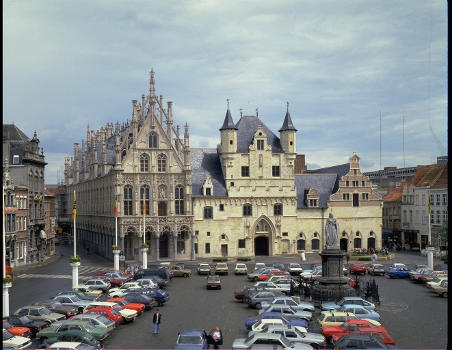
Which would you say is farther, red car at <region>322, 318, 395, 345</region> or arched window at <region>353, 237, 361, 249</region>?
arched window at <region>353, 237, 361, 249</region>

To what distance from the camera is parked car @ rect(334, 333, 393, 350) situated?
81.6 ft

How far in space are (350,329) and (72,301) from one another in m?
19.6

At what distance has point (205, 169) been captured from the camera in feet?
271

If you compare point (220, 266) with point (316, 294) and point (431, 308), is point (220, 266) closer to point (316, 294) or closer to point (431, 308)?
point (316, 294)

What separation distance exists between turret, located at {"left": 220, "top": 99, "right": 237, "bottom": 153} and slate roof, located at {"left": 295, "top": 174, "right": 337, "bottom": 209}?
13222 mm

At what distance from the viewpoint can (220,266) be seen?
6106 cm

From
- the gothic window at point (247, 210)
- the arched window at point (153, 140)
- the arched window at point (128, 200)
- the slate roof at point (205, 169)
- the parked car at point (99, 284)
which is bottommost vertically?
the parked car at point (99, 284)

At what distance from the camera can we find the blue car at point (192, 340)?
25.7 meters

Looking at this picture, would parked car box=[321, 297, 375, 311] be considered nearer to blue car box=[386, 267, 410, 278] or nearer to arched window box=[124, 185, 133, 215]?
blue car box=[386, 267, 410, 278]

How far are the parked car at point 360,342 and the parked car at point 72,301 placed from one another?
19.0m

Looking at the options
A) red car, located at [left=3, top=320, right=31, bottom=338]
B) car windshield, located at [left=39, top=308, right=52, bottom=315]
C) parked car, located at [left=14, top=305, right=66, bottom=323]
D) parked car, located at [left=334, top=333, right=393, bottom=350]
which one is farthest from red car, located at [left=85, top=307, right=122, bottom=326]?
parked car, located at [left=334, top=333, right=393, bottom=350]

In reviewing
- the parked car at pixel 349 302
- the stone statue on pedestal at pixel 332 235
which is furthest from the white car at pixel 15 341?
the stone statue on pedestal at pixel 332 235

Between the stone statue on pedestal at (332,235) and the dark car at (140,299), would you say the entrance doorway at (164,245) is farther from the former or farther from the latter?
the stone statue on pedestal at (332,235)

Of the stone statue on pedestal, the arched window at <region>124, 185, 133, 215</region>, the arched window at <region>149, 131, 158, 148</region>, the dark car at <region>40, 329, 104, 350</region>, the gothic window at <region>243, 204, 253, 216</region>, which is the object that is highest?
the arched window at <region>149, 131, 158, 148</region>
